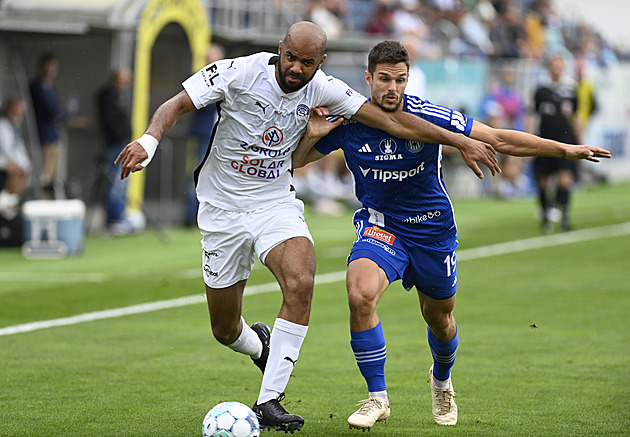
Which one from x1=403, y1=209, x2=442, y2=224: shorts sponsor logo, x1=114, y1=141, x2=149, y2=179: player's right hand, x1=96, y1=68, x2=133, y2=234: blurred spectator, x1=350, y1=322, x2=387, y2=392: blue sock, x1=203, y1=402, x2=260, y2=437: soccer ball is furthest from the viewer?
x1=96, y1=68, x2=133, y2=234: blurred spectator

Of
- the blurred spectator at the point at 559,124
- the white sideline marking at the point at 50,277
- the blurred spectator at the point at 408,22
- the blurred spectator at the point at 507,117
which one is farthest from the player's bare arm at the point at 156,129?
the blurred spectator at the point at 408,22

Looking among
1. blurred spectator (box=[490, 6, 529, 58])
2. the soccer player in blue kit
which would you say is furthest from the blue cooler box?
blurred spectator (box=[490, 6, 529, 58])

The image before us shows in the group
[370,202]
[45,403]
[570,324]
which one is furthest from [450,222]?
[570,324]

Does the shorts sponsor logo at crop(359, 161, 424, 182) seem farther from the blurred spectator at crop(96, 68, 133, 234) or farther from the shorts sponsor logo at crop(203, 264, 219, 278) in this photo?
the blurred spectator at crop(96, 68, 133, 234)

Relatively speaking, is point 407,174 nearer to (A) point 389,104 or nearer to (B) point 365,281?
(A) point 389,104

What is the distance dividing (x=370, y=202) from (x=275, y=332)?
3.06 ft

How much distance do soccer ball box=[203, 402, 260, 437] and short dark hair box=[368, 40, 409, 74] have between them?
6.57 ft

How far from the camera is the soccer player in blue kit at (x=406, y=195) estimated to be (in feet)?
20.0

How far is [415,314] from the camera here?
35.2 feet

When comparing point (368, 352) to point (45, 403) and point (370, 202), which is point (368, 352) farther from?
point (45, 403)

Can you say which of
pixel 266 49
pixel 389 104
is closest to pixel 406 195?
pixel 389 104

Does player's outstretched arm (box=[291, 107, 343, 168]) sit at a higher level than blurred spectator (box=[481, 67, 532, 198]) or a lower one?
higher

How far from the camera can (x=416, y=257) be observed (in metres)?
6.22

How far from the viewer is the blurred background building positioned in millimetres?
17078
